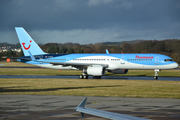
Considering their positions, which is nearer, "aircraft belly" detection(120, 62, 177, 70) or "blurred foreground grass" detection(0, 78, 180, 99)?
"blurred foreground grass" detection(0, 78, 180, 99)

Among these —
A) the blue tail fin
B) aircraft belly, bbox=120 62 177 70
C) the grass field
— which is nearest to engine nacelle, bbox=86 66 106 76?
aircraft belly, bbox=120 62 177 70

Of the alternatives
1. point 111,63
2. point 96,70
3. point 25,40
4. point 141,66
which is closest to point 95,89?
point 96,70

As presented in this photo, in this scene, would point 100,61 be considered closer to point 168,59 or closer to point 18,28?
point 168,59

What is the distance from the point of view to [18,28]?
41.1 m

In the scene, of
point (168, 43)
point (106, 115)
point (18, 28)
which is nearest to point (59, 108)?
point (106, 115)

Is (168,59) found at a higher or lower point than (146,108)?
higher

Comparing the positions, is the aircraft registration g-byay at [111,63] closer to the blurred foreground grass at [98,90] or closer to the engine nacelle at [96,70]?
the engine nacelle at [96,70]

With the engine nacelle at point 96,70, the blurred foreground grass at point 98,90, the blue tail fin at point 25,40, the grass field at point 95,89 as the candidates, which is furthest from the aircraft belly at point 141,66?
the blue tail fin at point 25,40

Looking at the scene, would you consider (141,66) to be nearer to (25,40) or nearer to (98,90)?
(98,90)

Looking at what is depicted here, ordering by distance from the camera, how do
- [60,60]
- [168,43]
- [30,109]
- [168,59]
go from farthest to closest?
[168,43], [60,60], [168,59], [30,109]

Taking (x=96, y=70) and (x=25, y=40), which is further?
(x=25, y=40)

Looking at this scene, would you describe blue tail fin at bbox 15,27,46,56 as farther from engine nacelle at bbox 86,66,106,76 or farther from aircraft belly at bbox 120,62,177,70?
aircraft belly at bbox 120,62,177,70

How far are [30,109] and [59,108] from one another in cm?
145

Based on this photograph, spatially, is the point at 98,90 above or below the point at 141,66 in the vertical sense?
below
